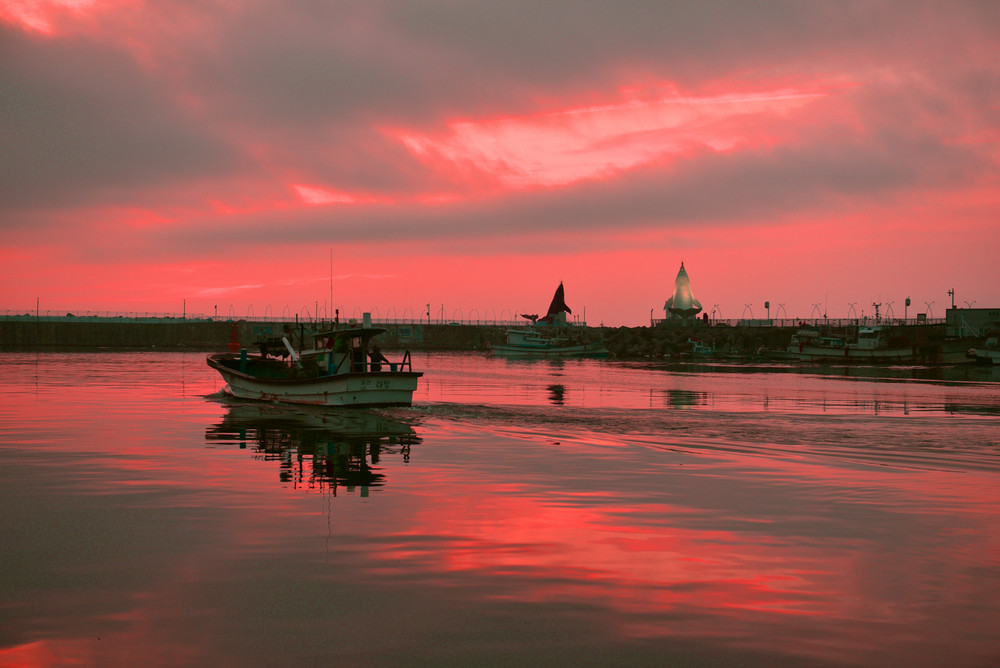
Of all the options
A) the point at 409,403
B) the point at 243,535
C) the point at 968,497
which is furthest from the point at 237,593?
the point at 409,403

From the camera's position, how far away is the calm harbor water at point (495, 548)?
9.62m

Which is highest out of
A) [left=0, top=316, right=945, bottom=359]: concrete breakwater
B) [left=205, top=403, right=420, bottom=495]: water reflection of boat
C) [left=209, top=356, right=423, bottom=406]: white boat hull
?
[left=0, top=316, right=945, bottom=359]: concrete breakwater

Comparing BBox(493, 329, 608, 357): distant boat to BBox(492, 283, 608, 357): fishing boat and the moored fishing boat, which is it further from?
the moored fishing boat

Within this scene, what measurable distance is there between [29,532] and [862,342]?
124048 millimetres

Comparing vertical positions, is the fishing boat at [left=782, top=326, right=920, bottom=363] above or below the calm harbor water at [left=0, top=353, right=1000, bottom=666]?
above

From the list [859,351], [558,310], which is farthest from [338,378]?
[558,310]

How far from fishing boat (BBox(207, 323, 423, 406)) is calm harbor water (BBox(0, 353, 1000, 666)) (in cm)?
835

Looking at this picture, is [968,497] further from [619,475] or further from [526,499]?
[526,499]

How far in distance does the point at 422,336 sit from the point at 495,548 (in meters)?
180

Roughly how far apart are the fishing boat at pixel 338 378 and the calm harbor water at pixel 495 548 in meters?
8.35

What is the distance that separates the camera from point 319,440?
2955cm

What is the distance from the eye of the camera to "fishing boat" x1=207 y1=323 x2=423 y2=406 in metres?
39.8

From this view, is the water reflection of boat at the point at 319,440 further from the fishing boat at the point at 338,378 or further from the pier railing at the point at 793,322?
the pier railing at the point at 793,322

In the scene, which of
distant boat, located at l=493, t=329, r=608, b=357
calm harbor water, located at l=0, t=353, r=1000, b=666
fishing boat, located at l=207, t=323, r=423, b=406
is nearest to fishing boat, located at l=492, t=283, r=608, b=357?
distant boat, located at l=493, t=329, r=608, b=357
